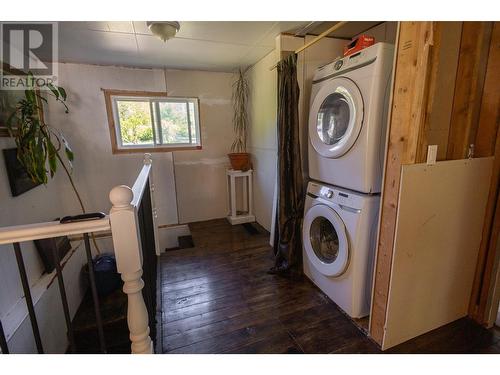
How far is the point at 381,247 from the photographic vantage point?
132cm

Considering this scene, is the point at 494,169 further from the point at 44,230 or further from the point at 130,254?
the point at 44,230

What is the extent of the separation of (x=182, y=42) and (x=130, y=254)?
211cm

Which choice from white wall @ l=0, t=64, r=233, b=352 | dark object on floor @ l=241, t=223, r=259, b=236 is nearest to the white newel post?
white wall @ l=0, t=64, r=233, b=352

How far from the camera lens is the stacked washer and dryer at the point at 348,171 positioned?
4.41ft

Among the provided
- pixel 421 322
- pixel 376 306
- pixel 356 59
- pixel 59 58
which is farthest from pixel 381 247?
pixel 59 58

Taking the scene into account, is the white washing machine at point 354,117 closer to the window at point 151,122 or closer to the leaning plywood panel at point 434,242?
the leaning plywood panel at point 434,242

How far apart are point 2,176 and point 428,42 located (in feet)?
9.40

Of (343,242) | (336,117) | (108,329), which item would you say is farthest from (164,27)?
(108,329)

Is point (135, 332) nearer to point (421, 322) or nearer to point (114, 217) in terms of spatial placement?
point (114, 217)

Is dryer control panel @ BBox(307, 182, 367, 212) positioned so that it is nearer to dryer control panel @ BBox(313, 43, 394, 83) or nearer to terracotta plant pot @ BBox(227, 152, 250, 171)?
dryer control panel @ BBox(313, 43, 394, 83)

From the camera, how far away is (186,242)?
310 centimetres

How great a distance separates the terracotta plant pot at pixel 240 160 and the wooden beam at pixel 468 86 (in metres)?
2.33

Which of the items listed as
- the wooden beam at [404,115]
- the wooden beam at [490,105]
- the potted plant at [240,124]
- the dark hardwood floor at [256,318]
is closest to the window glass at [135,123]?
the potted plant at [240,124]
